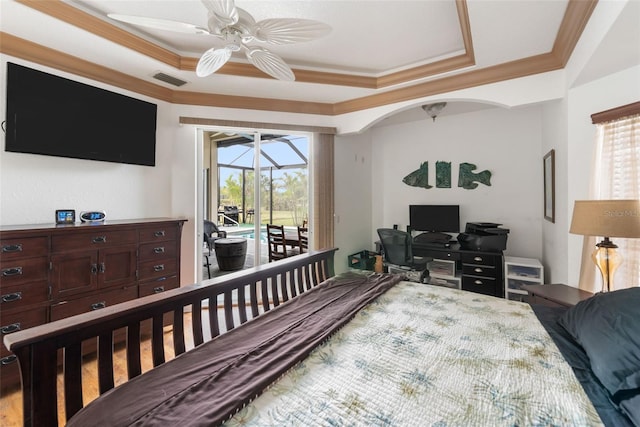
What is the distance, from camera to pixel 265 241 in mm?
3812

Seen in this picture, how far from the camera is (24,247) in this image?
6.19 ft

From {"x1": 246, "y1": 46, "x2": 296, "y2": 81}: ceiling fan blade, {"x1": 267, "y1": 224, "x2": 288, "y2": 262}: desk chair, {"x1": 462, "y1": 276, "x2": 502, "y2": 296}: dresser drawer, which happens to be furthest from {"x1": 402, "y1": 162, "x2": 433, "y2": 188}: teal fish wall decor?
{"x1": 246, "y1": 46, "x2": 296, "y2": 81}: ceiling fan blade

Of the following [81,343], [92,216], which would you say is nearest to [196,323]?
[81,343]

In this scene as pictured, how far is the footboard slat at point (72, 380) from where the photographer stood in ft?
3.04

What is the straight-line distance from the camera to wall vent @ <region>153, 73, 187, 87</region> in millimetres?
2772

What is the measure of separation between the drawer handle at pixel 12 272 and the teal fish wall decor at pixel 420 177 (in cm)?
434

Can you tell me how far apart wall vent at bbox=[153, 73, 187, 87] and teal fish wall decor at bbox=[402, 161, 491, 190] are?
3.33 meters

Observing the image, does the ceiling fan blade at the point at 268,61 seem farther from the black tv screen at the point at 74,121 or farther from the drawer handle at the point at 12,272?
the drawer handle at the point at 12,272

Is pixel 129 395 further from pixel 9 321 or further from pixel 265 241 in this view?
pixel 265 241

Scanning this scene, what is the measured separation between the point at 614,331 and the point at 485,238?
2461mm

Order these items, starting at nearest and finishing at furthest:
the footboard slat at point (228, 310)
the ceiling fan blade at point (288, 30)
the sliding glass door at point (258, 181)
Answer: the footboard slat at point (228, 310), the ceiling fan blade at point (288, 30), the sliding glass door at point (258, 181)

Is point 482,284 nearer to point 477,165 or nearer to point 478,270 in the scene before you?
point 478,270

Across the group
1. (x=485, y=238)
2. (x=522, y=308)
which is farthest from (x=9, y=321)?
(x=485, y=238)

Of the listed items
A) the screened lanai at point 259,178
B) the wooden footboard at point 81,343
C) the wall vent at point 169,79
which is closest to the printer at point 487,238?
the screened lanai at point 259,178
